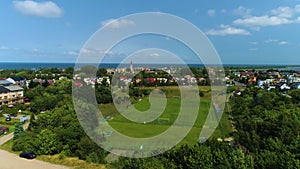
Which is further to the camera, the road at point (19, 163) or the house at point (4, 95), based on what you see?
the house at point (4, 95)

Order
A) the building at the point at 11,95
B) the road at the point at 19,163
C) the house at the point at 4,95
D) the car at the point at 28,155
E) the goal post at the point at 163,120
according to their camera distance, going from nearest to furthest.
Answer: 1. the road at the point at 19,163
2. the car at the point at 28,155
3. the goal post at the point at 163,120
4. the house at the point at 4,95
5. the building at the point at 11,95

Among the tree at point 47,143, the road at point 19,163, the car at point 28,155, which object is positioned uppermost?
the tree at point 47,143

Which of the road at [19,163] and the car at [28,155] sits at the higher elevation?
the car at [28,155]

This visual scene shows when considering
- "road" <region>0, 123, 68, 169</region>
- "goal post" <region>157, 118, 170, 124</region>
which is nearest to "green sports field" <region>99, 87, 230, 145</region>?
"goal post" <region>157, 118, 170, 124</region>

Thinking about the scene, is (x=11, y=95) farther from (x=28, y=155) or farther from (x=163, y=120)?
(x=28, y=155)

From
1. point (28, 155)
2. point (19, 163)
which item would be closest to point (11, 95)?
point (28, 155)

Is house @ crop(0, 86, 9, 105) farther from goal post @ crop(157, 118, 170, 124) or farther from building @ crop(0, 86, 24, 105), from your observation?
goal post @ crop(157, 118, 170, 124)

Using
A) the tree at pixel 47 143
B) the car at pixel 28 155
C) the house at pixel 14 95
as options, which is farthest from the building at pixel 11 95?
the car at pixel 28 155

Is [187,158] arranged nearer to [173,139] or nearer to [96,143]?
[173,139]

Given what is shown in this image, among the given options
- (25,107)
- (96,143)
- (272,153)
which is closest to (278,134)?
(272,153)

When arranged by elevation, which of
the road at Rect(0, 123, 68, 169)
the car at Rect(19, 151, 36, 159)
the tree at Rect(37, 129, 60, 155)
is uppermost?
the tree at Rect(37, 129, 60, 155)

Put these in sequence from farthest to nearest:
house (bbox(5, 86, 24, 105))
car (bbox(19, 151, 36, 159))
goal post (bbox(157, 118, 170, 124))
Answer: house (bbox(5, 86, 24, 105)) < goal post (bbox(157, 118, 170, 124)) < car (bbox(19, 151, 36, 159))

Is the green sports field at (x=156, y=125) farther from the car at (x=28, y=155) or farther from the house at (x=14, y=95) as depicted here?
the house at (x=14, y=95)
